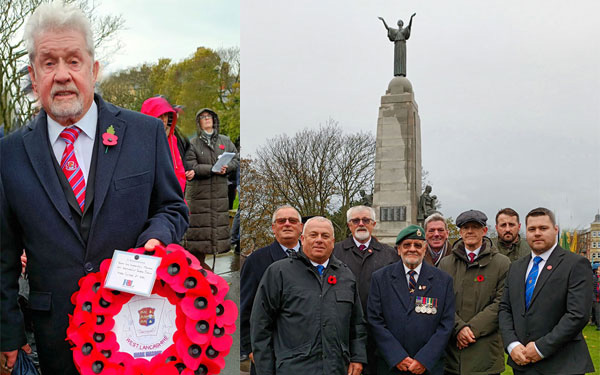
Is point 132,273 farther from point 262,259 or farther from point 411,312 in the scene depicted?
point 262,259

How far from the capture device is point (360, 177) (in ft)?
80.4

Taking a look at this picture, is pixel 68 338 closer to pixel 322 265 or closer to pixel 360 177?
pixel 322 265

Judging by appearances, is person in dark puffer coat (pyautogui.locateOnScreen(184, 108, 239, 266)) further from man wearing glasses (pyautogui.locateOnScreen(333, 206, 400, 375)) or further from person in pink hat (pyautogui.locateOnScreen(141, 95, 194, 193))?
man wearing glasses (pyautogui.locateOnScreen(333, 206, 400, 375))

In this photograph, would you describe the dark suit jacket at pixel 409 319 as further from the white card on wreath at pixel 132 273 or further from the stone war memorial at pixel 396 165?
the stone war memorial at pixel 396 165

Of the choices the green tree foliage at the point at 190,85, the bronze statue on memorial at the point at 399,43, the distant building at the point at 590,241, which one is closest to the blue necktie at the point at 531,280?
the green tree foliage at the point at 190,85

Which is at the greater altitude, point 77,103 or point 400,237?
point 77,103

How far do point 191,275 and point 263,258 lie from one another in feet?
9.35

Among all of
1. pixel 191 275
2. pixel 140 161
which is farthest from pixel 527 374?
pixel 140 161

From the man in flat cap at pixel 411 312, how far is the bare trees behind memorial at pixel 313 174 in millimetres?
16736

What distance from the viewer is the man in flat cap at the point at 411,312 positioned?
15.4 ft

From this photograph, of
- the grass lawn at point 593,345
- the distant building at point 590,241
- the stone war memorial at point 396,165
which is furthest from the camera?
the stone war memorial at point 396,165

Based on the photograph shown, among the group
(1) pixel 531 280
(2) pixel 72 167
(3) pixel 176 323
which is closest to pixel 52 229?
(2) pixel 72 167

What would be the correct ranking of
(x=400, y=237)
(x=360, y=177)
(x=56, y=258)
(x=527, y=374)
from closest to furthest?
(x=56, y=258), (x=527, y=374), (x=400, y=237), (x=360, y=177)

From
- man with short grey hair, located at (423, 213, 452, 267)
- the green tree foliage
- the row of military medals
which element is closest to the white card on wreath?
the row of military medals
